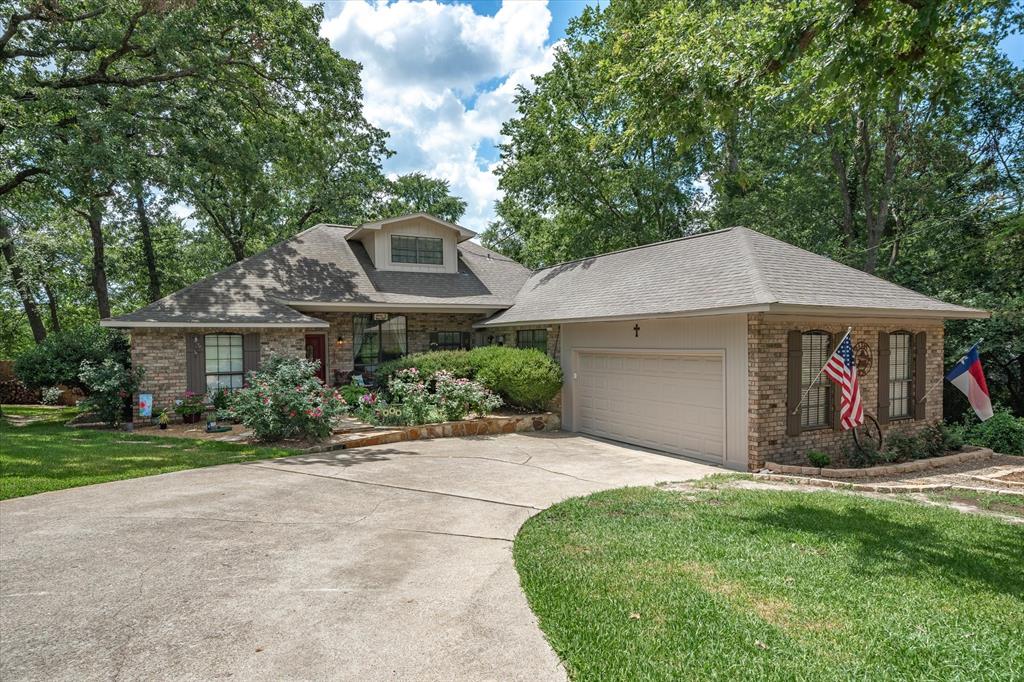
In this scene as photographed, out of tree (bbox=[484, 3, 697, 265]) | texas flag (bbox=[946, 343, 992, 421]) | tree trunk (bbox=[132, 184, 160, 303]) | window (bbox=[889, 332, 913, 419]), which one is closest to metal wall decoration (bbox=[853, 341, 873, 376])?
window (bbox=[889, 332, 913, 419])

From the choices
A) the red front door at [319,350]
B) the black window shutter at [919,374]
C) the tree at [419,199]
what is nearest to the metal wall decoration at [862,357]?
the black window shutter at [919,374]

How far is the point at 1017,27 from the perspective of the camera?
15453 millimetres

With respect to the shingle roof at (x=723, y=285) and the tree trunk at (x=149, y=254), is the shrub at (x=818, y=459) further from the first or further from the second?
the tree trunk at (x=149, y=254)

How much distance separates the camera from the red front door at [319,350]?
51.0 ft

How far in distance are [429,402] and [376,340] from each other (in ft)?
14.7

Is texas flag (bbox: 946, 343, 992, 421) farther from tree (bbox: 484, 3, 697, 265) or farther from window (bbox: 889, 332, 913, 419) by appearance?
tree (bbox: 484, 3, 697, 265)

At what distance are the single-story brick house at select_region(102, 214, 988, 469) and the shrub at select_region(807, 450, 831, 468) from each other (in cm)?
20

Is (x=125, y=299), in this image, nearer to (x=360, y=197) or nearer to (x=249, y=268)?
(x=360, y=197)

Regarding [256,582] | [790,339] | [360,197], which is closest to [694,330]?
[790,339]

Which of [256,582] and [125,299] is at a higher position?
[125,299]

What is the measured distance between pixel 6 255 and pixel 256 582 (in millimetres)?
26104

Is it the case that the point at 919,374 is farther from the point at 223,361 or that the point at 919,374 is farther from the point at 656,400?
the point at 223,361

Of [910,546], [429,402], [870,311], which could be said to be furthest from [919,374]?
[429,402]

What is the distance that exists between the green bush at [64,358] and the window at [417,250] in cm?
779
